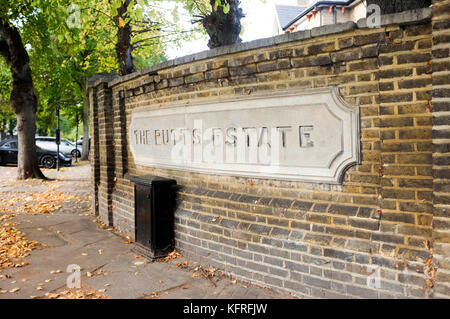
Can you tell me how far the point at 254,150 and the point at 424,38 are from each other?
6.04ft

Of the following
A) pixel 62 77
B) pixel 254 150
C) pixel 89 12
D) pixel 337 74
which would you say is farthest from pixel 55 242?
pixel 62 77

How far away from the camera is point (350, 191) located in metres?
3.21

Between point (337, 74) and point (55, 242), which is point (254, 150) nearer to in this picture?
point (337, 74)

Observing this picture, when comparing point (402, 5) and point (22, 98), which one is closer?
point (402, 5)

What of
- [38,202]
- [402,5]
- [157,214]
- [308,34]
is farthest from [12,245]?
[402,5]

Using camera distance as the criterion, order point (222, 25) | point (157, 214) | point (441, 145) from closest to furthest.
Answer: point (441, 145)
point (157, 214)
point (222, 25)

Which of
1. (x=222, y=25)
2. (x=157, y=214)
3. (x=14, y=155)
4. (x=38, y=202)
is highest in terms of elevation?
(x=222, y=25)

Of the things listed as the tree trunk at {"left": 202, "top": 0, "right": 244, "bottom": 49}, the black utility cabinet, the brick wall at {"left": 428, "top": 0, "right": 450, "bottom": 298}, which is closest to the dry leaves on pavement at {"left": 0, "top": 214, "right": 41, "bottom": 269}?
the black utility cabinet

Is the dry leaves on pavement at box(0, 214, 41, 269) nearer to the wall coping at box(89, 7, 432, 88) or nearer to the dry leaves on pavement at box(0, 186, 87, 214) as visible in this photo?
the dry leaves on pavement at box(0, 186, 87, 214)

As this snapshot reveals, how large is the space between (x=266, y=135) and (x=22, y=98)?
11.8 m

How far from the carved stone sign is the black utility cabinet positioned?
395 mm

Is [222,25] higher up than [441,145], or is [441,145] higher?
[222,25]

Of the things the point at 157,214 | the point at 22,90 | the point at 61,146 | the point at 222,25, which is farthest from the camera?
the point at 61,146

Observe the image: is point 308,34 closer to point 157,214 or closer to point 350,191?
point 350,191
